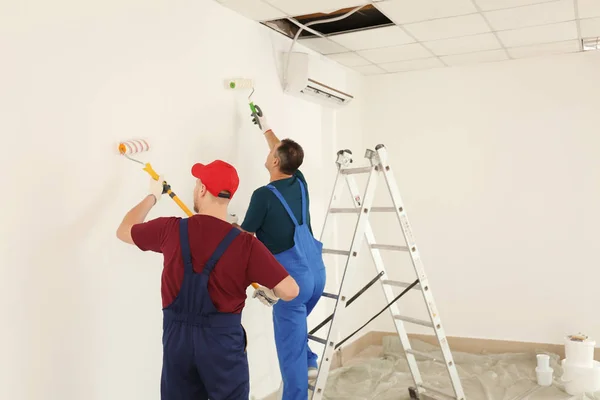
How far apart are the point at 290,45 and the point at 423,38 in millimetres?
935

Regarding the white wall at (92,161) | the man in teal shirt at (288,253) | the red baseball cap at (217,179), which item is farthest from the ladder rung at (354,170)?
the red baseball cap at (217,179)

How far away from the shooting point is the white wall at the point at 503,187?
14.9 ft

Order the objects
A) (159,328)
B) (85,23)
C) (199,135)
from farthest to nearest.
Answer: (199,135), (159,328), (85,23)

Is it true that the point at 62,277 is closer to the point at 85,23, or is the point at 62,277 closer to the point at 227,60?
the point at 85,23

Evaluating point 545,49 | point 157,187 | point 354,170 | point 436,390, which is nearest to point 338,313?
point 354,170

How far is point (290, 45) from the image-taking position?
3945mm

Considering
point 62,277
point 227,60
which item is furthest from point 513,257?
point 62,277

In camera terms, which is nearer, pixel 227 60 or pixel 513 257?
pixel 227 60

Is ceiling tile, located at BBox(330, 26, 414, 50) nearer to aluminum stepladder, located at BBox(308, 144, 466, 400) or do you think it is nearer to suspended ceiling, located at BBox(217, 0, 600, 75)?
suspended ceiling, located at BBox(217, 0, 600, 75)

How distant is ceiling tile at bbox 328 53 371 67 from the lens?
14.6 ft

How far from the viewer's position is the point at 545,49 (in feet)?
14.5

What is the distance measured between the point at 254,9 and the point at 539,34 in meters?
2.05

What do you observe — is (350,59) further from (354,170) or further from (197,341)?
(197,341)

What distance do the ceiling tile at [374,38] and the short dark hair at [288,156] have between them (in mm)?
1185
